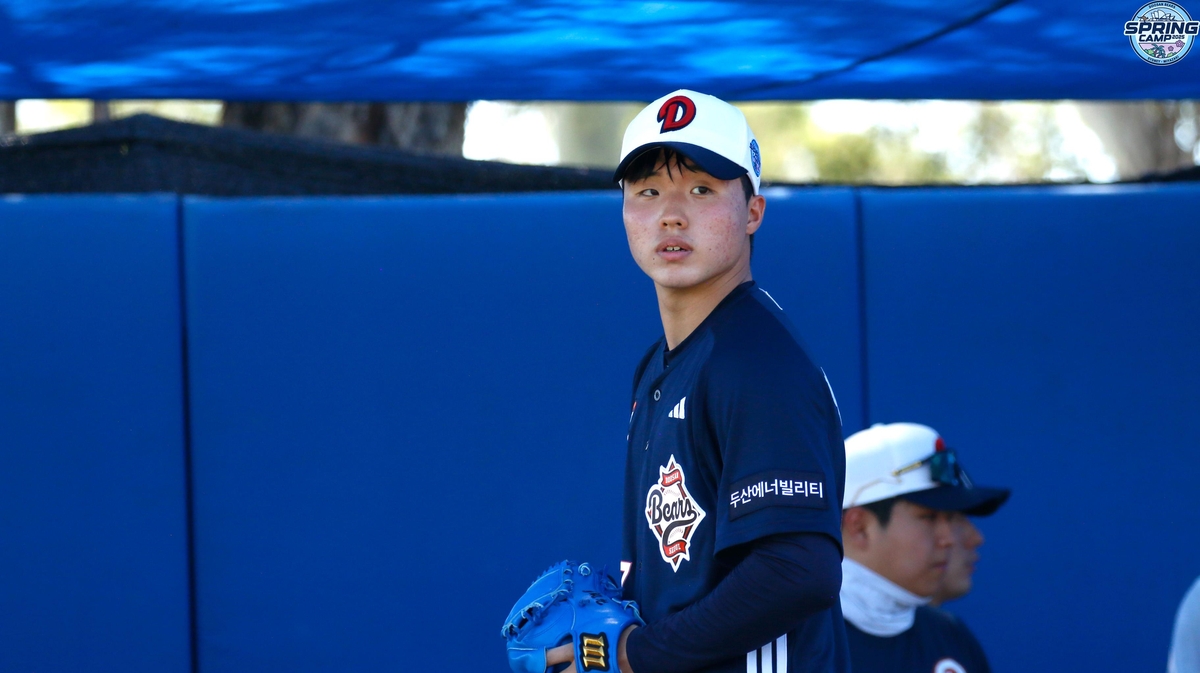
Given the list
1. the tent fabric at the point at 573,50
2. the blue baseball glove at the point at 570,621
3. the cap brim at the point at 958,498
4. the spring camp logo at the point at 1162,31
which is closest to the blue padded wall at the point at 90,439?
the tent fabric at the point at 573,50

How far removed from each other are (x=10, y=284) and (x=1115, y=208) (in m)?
2.89

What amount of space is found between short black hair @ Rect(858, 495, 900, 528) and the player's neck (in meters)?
0.92

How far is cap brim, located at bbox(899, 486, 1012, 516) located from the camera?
254cm

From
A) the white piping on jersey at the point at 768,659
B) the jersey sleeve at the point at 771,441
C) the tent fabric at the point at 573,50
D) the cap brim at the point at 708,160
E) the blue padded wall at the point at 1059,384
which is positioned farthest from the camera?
the blue padded wall at the point at 1059,384

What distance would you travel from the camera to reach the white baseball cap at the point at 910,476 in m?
2.54

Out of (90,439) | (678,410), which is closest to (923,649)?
(678,410)

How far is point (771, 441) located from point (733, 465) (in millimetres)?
62

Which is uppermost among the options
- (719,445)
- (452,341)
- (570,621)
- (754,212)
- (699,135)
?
(699,135)

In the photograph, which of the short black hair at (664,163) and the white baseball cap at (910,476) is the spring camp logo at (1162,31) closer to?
the white baseball cap at (910,476)

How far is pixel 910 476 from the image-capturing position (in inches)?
101

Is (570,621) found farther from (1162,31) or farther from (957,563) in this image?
(1162,31)

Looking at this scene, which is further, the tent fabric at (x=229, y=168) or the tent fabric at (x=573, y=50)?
the tent fabric at (x=229, y=168)

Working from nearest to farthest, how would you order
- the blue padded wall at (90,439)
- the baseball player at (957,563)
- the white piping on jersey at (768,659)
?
the white piping on jersey at (768,659), the baseball player at (957,563), the blue padded wall at (90,439)

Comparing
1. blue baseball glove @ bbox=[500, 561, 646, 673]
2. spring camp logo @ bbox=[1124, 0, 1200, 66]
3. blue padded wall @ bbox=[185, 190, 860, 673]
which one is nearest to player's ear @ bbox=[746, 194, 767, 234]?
blue baseball glove @ bbox=[500, 561, 646, 673]
